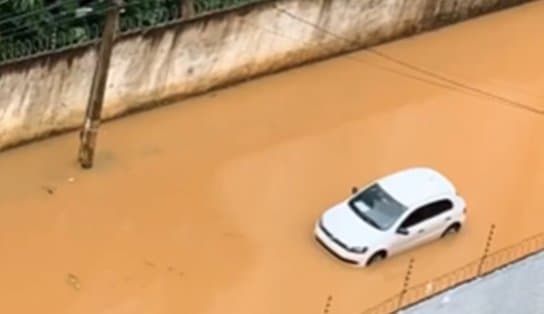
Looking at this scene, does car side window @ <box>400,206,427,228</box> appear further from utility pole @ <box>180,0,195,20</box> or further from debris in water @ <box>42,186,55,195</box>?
utility pole @ <box>180,0,195,20</box>

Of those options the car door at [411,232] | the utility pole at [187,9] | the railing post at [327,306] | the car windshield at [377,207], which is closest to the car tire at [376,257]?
the car door at [411,232]

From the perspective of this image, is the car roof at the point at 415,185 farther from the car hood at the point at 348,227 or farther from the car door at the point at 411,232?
the car hood at the point at 348,227

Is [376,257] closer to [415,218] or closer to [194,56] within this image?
[415,218]

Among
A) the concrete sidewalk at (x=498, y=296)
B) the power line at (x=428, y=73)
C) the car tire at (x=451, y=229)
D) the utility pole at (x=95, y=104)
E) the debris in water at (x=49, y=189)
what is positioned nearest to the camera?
the concrete sidewalk at (x=498, y=296)

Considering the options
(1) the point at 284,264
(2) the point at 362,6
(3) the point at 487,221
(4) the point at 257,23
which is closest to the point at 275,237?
(1) the point at 284,264

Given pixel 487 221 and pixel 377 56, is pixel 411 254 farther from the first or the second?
pixel 377 56

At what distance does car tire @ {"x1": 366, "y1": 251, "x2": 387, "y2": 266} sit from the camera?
1579 cm

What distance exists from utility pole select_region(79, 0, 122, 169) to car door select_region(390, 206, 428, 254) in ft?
12.6

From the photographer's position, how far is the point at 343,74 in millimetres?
20062

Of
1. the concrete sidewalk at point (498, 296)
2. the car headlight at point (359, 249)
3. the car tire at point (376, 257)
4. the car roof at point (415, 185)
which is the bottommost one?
the car tire at point (376, 257)

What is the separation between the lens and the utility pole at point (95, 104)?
16.9 metres

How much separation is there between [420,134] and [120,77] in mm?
3913

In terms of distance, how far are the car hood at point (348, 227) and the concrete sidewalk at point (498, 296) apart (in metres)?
3.74

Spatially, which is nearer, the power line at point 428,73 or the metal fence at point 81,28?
the metal fence at point 81,28
